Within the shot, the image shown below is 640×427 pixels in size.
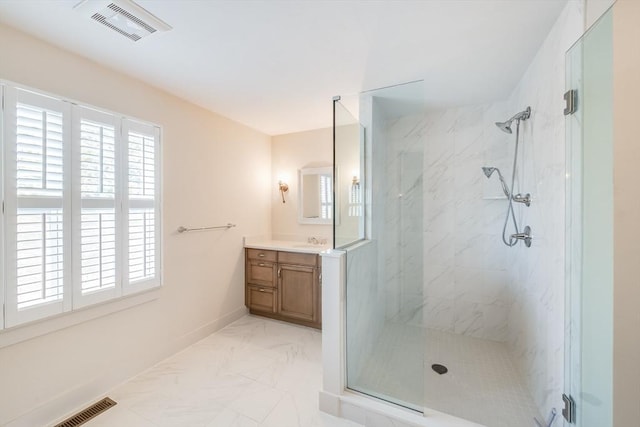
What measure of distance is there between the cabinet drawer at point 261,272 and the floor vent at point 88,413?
5.37ft

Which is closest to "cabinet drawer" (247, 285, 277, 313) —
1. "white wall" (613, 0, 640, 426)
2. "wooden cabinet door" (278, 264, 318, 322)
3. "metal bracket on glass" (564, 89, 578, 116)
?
"wooden cabinet door" (278, 264, 318, 322)

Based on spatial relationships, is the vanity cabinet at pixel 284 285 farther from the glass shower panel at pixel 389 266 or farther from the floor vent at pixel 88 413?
the floor vent at pixel 88 413

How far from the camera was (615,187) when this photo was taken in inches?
44.3

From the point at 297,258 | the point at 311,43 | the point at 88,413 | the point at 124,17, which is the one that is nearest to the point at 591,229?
the point at 311,43

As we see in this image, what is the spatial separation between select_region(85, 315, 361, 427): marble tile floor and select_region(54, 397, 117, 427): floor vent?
0.15 feet

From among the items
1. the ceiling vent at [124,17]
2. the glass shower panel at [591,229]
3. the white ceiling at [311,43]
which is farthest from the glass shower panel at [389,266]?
the ceiling vent at [124,17]

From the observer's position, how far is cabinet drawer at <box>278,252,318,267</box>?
9.50ft

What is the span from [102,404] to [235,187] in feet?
7.21

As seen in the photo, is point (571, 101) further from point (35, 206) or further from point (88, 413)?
point (88, 413)

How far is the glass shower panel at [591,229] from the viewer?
1.16m

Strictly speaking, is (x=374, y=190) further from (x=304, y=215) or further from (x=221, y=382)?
(x=221, y=382)

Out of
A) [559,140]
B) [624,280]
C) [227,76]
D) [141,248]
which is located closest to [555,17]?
[559,140]

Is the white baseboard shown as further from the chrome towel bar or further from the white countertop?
the white countertop

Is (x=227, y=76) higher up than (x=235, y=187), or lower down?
higher up
